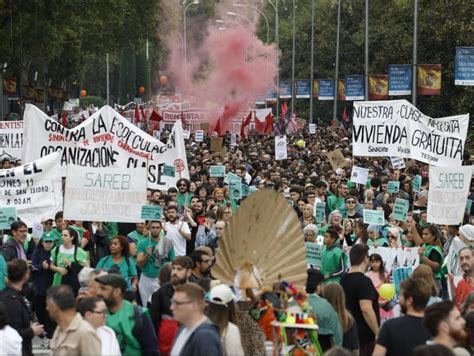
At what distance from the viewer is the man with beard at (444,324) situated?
332 inches

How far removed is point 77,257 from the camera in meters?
15.1

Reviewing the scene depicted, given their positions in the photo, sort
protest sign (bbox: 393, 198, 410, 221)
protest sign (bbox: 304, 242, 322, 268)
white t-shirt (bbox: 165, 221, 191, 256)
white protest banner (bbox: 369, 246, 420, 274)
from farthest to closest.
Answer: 1. protest sign (bbox: 393, 198, 410, 221)
2. white t-shirt (bbox: 165, 221, 191, 256)
3. white protest banner (bbox: 369, 246, 420, 274)
4. protest sign (bbox: 304, 242, 322, 268)

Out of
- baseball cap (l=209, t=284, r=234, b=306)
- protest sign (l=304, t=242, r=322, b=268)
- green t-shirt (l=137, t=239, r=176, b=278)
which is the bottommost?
green t-shirt (l=137, t=239, r=176, b=278)

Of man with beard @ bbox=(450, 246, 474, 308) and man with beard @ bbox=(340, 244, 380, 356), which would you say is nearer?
man with beard @ bbox=(340, 244, 380, 356)

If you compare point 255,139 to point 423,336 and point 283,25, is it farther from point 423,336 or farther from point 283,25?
point 283,25

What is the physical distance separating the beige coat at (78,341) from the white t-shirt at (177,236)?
25.8ft

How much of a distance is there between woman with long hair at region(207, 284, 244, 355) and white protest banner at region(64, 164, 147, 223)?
601cm

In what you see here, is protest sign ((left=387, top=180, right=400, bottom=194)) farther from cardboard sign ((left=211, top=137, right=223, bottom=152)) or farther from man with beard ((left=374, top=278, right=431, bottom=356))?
cardboard sign ((left=211, top=137, right=223, bottom=152))

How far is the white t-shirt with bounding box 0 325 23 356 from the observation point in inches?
383

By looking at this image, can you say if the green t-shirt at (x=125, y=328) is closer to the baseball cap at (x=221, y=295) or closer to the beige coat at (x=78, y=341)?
the baseball cap at (x=221, y=295)

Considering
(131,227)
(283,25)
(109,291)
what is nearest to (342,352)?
(109,291)

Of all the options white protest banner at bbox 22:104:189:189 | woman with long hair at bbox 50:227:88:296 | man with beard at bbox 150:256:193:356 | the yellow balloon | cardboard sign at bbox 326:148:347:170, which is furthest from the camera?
cardboard sign at bbox 326:148:347:170

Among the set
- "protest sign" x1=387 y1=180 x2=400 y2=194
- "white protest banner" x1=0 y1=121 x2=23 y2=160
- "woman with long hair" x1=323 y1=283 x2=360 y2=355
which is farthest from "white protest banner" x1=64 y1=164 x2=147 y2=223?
"white protest banner" x1=0 y1=121 x2=23 y2=160

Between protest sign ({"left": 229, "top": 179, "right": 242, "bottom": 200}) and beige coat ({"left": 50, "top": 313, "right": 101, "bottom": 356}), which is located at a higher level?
protest sign ({"left": 229, "top": 179, "right": 242, "bottom": 200})
